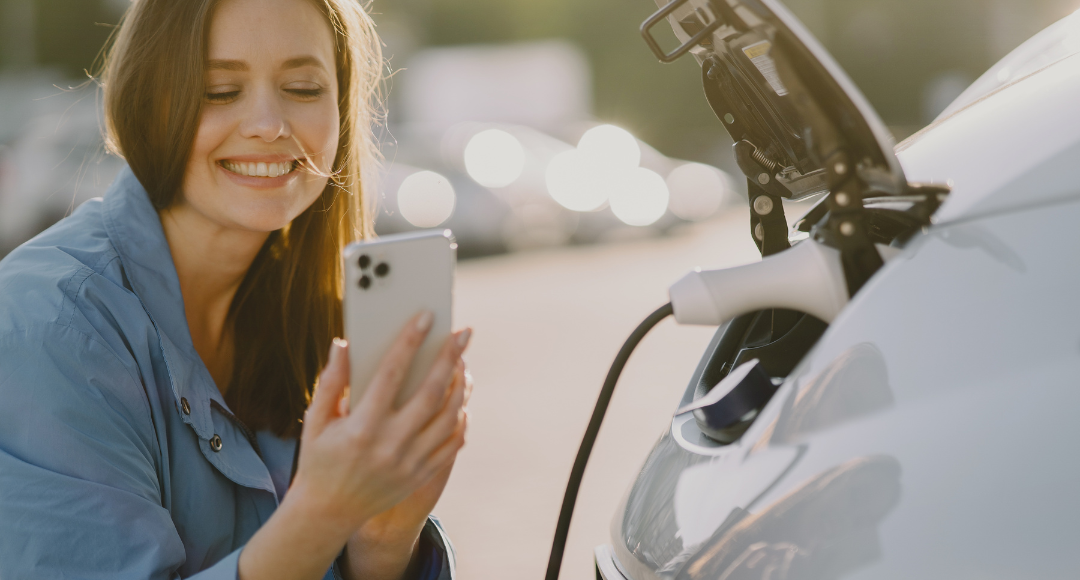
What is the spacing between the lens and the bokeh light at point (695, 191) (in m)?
12.4

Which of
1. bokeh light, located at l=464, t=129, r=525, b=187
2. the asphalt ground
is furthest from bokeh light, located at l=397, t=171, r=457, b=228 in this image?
the asphalt ground

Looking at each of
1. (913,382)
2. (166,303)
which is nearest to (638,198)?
(166,303)

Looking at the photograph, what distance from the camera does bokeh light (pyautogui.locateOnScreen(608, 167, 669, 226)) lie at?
11.5 m

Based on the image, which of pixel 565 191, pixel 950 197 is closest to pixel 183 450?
pixel 950 197

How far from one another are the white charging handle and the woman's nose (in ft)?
2.82

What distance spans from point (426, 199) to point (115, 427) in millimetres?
9096

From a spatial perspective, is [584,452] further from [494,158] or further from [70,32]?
[70,32]

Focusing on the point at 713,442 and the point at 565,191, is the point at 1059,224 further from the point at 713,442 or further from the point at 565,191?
the point at 565,191

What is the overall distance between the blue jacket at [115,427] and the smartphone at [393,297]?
1.22ft

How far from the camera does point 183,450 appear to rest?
1.61 metres

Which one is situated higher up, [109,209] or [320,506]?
[109,209]

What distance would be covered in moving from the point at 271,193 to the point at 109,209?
27 cm

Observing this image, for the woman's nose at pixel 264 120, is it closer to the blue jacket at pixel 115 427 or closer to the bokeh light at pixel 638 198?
the blue jacket at pixel 115 427

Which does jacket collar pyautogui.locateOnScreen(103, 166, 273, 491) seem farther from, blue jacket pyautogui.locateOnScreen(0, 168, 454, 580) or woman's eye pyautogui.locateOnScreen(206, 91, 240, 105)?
woman's eye pyautogui.locateOnScreen(206, 91, 240, 105)
